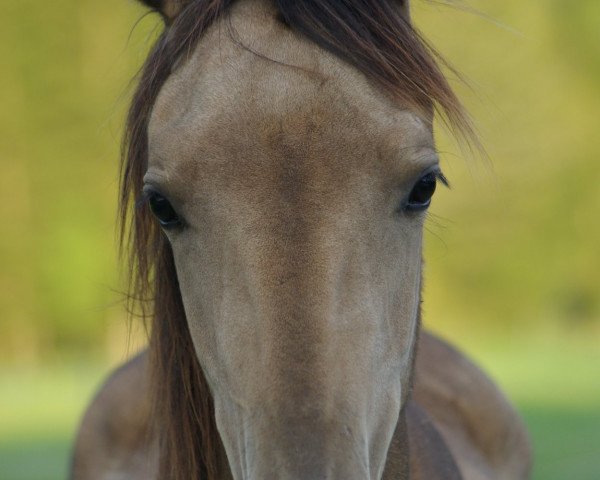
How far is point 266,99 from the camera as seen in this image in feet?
7.80

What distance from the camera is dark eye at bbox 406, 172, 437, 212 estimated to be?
2459 millimetres

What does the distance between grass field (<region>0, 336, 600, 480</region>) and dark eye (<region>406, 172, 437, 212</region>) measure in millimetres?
6338

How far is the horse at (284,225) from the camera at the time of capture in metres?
2.17

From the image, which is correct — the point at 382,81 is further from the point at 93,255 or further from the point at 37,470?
the point at 93,255

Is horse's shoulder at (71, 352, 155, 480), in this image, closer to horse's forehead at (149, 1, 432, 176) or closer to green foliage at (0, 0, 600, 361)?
horse's forehead at (149, 1, 432, 176)

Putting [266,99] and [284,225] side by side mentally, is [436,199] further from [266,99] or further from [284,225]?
[284,225]

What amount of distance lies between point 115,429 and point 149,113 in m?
2.26

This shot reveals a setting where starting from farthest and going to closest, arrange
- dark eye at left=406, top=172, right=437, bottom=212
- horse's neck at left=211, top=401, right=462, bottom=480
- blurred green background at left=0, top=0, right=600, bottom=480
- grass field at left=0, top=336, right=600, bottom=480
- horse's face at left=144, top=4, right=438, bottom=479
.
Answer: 1. blurred green background at left=0, top=0, right=600, bottom=480
2. grass field at left=0, top=336, right=600, bottom=480
3. horse's neck at left=211, top=401, right=462, bottom=480
4. dark eye at left=406, top=172, right=437, bottom=212
5. horse's face at left=144, top=4, right=438, bottom=479

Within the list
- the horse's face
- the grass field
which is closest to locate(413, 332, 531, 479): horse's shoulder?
the horse's face

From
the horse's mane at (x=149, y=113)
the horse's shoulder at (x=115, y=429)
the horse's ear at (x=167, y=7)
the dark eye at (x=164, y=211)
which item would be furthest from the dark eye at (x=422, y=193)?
the horse's shoulder at (x=115, y=429)

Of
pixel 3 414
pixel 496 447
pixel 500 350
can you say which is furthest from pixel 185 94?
pixel 500 350

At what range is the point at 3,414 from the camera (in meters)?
15.7

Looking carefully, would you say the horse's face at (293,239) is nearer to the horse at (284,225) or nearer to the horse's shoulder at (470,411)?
the horse at (284,225)

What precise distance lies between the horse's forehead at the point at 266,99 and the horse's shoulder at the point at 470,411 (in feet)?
7.38
